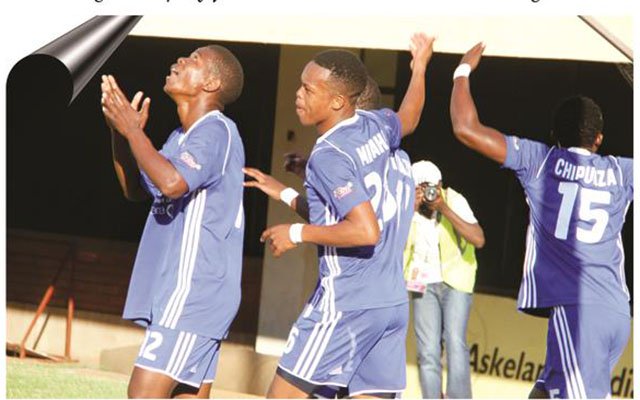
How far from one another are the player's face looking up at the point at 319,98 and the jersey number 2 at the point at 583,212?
1.34 m

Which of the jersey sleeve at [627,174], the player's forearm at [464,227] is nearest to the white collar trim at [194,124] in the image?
the jersey sleeve at [627,174]

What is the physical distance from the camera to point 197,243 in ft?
21.4

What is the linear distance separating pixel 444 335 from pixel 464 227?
785 millimetres

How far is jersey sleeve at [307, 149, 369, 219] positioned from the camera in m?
6.27

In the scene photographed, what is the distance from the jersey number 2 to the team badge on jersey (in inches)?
55.2

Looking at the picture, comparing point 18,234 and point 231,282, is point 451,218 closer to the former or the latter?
point 231,282

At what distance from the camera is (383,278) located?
648cm

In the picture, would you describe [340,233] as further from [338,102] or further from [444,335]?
[444,335]

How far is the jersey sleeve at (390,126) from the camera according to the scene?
22.2ft

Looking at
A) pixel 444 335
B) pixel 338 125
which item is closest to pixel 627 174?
pixel 338 125

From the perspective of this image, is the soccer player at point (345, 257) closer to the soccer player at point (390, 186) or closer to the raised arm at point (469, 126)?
the soccer player at point (390, 186)

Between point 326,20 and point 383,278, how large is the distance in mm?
2881

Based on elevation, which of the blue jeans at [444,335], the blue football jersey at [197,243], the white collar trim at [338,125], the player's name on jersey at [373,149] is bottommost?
the blue jeans at [444,335]

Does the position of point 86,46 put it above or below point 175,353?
above
